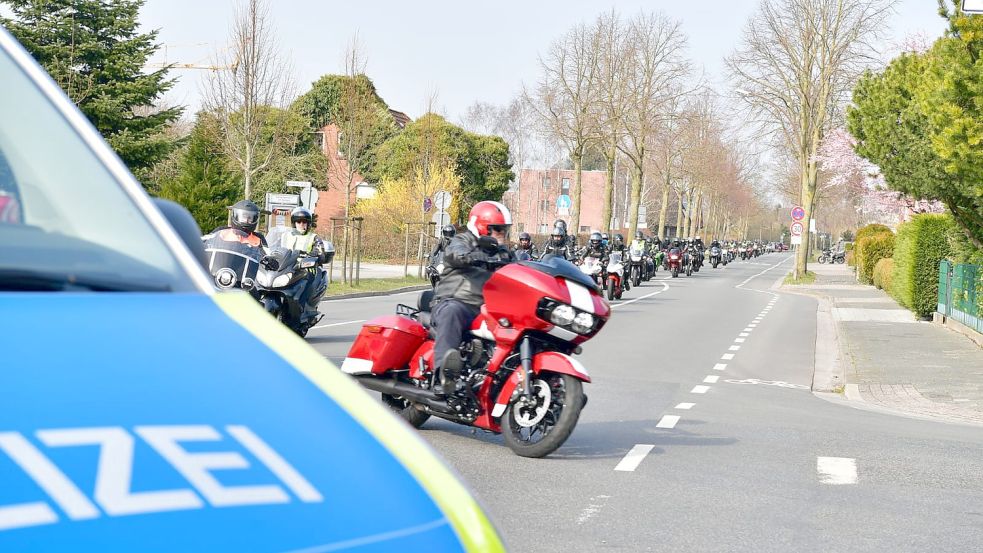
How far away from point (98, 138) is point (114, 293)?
28cm

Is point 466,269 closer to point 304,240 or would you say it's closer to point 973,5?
point 973,5

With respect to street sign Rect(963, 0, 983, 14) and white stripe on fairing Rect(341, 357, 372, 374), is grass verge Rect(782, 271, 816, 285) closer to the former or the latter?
street sign Rect(963, 0, 983, 14)

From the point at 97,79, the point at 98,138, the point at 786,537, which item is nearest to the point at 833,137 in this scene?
the point at 97,79

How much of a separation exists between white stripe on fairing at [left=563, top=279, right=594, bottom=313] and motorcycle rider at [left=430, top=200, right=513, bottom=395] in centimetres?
60

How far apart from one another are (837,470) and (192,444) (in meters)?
7.46

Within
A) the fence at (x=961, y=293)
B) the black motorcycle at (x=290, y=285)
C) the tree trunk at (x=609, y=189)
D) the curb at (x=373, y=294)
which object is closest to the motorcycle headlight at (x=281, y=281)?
the black motorcycle at (x=290, y=285)

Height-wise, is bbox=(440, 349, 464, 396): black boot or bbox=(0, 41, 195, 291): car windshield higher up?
bbox=(0, 41, 195, 291): car windshield

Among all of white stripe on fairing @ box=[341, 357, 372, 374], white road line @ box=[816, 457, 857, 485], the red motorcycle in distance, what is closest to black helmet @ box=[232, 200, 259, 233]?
white stripe on fairing @ box=[341, 357, 372, 374]

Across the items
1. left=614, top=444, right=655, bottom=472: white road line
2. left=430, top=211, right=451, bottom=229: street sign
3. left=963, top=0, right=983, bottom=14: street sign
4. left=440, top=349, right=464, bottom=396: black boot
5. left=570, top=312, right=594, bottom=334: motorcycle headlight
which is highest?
left=963, top=0, right=983, bottom=14: street sign

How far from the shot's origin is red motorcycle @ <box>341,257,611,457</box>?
7.81 m

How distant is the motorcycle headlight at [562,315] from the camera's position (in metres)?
7.87

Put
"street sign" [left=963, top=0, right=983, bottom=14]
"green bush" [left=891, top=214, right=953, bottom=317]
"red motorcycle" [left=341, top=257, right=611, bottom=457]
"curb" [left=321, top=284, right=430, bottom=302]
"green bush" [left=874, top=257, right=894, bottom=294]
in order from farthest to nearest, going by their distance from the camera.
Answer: "green bush" [left=874, top=257, right=894, bottom=294] < "curb" [left=321, top=284, right=430, bottom=302] < "green bush" [left=891, top=214, right=953, bottom=317] < "street sign" [left=963, top=0, right=983, bottom=14] < "red motorcycle" [left=341, top=257, right=611, bottom=457]

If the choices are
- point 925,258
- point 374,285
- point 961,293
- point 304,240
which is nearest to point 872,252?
point 925,258

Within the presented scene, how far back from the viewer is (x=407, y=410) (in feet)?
29.8
